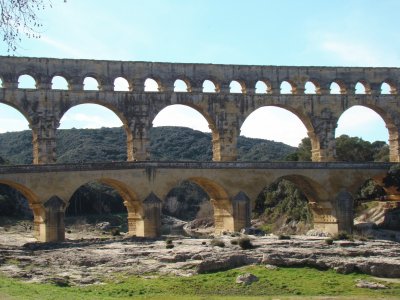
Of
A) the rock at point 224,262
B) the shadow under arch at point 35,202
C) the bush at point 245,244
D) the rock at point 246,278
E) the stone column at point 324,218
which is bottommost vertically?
the rock at point 246,278

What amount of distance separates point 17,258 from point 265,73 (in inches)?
903

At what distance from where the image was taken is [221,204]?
42.0 m

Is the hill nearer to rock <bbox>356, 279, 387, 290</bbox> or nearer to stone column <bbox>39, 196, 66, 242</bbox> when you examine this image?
stone column <bbox>39, 196, 66, 242</bbox>

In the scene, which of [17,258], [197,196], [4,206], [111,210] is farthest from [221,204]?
[197,196]

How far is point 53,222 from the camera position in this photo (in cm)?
3669

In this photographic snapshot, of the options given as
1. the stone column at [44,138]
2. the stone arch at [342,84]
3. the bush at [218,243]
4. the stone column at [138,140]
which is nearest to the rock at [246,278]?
the bush at [218,243]

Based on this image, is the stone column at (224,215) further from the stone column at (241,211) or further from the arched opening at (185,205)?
the arched opening at (185,205)

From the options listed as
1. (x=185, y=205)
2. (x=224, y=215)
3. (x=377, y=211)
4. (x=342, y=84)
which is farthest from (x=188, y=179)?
(x=185, y=205)

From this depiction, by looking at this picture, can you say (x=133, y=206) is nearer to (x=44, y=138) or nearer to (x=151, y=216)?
(x=151, y=216)

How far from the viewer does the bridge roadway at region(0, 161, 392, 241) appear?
3678 centimetres

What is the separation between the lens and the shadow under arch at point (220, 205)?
41.0m

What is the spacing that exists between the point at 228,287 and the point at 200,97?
21.5 m

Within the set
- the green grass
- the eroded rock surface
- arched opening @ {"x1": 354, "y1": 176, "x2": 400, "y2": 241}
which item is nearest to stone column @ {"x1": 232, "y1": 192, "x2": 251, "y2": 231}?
the eroded rock surface

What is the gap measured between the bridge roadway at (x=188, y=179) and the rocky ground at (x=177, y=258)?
341 centimetres
